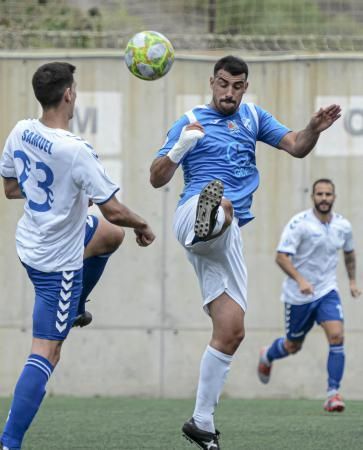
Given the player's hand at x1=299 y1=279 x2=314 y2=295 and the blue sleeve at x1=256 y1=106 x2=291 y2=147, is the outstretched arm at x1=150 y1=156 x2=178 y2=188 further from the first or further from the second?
the player's hand at x1=299 y1=279 x2=314 y2=295

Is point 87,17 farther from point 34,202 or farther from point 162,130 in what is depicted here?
point 34,202

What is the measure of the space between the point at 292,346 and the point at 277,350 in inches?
9.1

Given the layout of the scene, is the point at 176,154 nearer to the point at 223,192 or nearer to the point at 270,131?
the point at 223,192

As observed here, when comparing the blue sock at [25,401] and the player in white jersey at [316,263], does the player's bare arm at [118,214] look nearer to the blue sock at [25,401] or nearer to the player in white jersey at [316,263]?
the blue sock at [25,401]

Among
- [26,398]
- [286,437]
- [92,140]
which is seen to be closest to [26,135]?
[26,398]

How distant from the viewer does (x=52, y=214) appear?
663 cm

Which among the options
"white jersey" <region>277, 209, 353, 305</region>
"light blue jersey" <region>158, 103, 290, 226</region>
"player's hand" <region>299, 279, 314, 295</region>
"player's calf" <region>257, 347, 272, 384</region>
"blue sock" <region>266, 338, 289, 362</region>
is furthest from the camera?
"player's calf" <region>257, 347, 272, 384</region>

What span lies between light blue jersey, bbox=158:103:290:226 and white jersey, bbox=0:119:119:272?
744mm

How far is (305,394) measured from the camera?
13.2 meters

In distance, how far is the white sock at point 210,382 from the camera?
699cm

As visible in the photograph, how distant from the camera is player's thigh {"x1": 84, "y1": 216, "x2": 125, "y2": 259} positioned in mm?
7336

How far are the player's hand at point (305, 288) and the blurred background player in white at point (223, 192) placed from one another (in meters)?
3.75

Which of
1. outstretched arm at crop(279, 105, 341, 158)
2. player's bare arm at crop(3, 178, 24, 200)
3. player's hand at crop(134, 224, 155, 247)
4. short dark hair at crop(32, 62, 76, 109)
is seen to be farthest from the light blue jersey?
player's bare arm at crop(3, 178, 24, 200)

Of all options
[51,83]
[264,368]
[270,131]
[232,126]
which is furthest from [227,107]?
[264,368]
